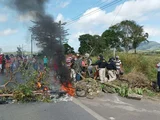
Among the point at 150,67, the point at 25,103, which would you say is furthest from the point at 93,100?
the point at 150,67

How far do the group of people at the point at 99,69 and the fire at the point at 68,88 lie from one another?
2.68 meters

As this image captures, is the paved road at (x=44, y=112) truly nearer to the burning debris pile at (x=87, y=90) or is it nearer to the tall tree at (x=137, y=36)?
the burning debris pile at (x=87, y=90)

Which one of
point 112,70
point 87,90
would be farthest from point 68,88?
point 112,70

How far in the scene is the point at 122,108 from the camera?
788 centimetres

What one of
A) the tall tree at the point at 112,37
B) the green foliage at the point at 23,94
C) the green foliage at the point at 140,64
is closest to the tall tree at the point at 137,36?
the tall tree at the point at 112,37

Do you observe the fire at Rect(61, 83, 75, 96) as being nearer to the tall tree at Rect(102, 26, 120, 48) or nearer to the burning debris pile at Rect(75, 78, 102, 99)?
the burning debris pile at Rect(75, 78, 102, 99)

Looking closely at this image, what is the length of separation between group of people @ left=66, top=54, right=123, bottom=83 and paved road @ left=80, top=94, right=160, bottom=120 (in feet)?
10.1

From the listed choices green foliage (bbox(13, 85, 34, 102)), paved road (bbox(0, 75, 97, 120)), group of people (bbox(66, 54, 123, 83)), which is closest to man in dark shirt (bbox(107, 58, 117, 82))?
group of people (bbox(66, 54, 123, 83))

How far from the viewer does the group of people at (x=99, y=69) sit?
13.1 m

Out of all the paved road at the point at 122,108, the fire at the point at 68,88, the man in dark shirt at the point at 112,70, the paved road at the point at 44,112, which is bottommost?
the paved road at the point at 122,108

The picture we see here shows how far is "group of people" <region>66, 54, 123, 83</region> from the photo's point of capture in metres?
13.1

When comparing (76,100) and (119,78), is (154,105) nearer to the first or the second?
(76,100)

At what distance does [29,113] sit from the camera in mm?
6965

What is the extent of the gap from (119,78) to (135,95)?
3864 mm
